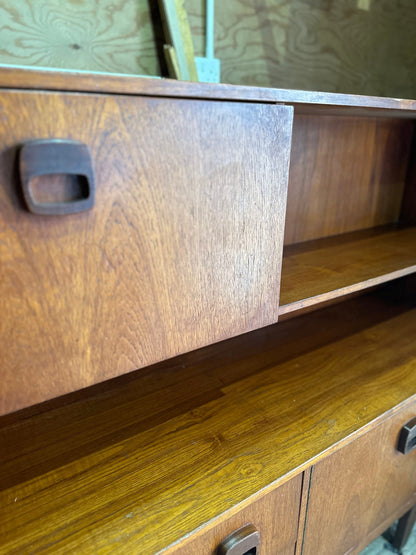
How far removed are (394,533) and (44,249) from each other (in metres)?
1.31

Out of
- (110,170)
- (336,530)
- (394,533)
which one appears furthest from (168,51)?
(394,533)

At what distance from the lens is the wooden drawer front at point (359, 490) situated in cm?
76

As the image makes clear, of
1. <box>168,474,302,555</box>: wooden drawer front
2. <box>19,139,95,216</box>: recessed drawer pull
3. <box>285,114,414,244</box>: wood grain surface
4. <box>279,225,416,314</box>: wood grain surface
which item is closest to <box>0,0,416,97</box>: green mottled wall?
<box>285,114,414,244</box>: wood grain surface

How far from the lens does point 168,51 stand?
111cm

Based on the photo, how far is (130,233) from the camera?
47 centimetres

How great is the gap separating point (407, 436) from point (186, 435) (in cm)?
50

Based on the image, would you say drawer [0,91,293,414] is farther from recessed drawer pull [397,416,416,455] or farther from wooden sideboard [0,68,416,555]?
recessed drawer pull [397,416,416,455]

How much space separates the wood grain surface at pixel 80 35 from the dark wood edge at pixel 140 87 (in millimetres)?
640

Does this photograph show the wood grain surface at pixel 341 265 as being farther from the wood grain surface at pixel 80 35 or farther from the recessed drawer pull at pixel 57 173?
the wood grain surface at pixel 80 35

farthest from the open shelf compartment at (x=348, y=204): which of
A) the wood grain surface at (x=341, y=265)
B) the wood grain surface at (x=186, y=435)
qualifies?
the wood grain surface at (x=186, y=435)

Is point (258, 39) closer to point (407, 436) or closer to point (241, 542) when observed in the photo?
point (407, 436)

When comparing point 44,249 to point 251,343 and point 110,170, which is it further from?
point 251,343

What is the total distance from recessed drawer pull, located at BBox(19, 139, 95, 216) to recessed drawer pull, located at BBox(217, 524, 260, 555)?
0.53 m

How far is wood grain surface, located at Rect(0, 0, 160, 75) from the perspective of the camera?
93cm
